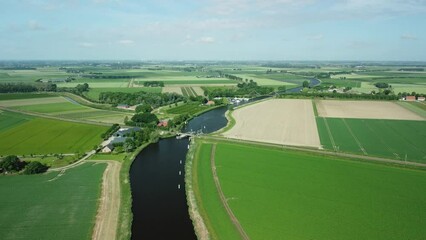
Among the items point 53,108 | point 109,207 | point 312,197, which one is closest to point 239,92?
point 53,108

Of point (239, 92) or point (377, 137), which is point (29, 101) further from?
point (377, 137)

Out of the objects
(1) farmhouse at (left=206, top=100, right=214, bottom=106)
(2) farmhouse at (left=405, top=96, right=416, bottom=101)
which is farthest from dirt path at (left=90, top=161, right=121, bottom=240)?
(2) farmhouse at (left=405, top=96, right=416, bottom=101)

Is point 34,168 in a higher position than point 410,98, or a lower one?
lower

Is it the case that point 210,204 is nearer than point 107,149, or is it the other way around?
point 210,204

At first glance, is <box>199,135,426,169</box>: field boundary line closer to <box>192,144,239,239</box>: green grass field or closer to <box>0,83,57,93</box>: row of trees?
<box>192,144,239,239</box>: green grass field

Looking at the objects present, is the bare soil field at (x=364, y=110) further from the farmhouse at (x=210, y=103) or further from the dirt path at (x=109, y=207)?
the dirt path at (x=109, y=207)

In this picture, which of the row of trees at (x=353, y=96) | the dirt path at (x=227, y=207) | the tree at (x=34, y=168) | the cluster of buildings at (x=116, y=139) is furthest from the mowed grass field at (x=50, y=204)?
the row of trees at (x=353, y=96)
